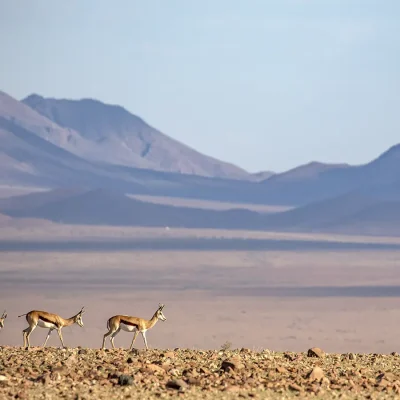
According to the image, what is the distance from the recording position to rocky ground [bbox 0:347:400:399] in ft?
40.3

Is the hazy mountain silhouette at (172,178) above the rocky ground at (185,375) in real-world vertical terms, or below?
above

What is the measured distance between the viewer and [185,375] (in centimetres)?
1316

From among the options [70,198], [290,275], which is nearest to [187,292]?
[290,275]

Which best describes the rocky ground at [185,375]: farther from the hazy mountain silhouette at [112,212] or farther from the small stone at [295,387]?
the hazy mountain silhouette at [112,212]

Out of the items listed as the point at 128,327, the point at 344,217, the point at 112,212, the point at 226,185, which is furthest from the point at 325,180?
the point at 128,327

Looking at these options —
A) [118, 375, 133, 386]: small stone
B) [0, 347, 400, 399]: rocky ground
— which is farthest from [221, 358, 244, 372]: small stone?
[118, 375, 133, 386]: small stone

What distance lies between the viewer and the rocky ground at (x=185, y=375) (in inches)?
484

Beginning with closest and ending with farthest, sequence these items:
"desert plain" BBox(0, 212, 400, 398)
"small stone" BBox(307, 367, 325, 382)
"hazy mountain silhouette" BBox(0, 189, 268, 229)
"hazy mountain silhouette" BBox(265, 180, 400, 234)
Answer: "desert plain" BBox(0, 212, 400, 398), "small stone" BBox(307, 367, 325, 382), "hazy mountain silhouette" BBox(265, 180, 400, 234), "hazy mountain silhouette" BBox(0, 189, 268, 229)

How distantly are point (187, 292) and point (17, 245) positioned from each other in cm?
2446

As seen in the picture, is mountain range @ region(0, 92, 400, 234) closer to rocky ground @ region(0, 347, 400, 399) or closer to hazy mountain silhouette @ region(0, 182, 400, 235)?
hazy mountain silhouette @ region(0, 182, 400, 235)

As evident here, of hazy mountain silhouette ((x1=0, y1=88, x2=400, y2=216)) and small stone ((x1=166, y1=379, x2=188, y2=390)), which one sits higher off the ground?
hazy mountain silhouette ((x1=0, y1=88, x2=400, y2=216))

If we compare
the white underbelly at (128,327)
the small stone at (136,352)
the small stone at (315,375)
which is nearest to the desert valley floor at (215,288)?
the white underbelly at (128,327)

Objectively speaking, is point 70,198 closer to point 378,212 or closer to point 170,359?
point 378,212

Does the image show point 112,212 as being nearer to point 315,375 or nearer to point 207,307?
point 207,307
